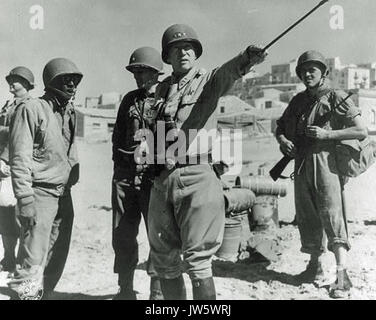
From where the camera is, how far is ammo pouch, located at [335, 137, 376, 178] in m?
4.84

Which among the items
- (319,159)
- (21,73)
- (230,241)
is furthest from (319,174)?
(21,73)

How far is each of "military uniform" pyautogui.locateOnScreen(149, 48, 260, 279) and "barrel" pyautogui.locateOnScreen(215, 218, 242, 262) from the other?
2.63 m

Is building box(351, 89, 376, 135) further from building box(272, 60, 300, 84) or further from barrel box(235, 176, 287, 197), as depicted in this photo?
building box(272, 60, 300, 84)

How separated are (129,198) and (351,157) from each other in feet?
7.60

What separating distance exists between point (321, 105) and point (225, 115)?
31.4 metres

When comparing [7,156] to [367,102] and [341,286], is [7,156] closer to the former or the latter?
[341,286]

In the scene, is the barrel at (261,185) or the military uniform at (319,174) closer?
the military uniform at (319,174)

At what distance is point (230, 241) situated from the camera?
246 inches

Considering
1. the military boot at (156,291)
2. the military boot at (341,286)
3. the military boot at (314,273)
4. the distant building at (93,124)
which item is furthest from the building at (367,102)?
the distant building at (93,124)

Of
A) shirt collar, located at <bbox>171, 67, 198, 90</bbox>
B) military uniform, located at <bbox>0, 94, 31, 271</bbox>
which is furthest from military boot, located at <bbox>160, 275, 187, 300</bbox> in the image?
military uniform, located at <bbox>0, 94, 31, 271</bbox>

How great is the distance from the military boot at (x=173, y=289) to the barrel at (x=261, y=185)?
3443 millimetres

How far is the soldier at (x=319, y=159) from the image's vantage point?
4.78 metres

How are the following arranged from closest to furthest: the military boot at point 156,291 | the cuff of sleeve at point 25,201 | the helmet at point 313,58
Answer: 1. the cuff of sleeve at point 25,201
2. the military boot at point 156,291
3. the helmet at point 313,58

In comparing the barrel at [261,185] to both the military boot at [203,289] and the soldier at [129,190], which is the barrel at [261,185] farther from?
the military boot at [203,289]
